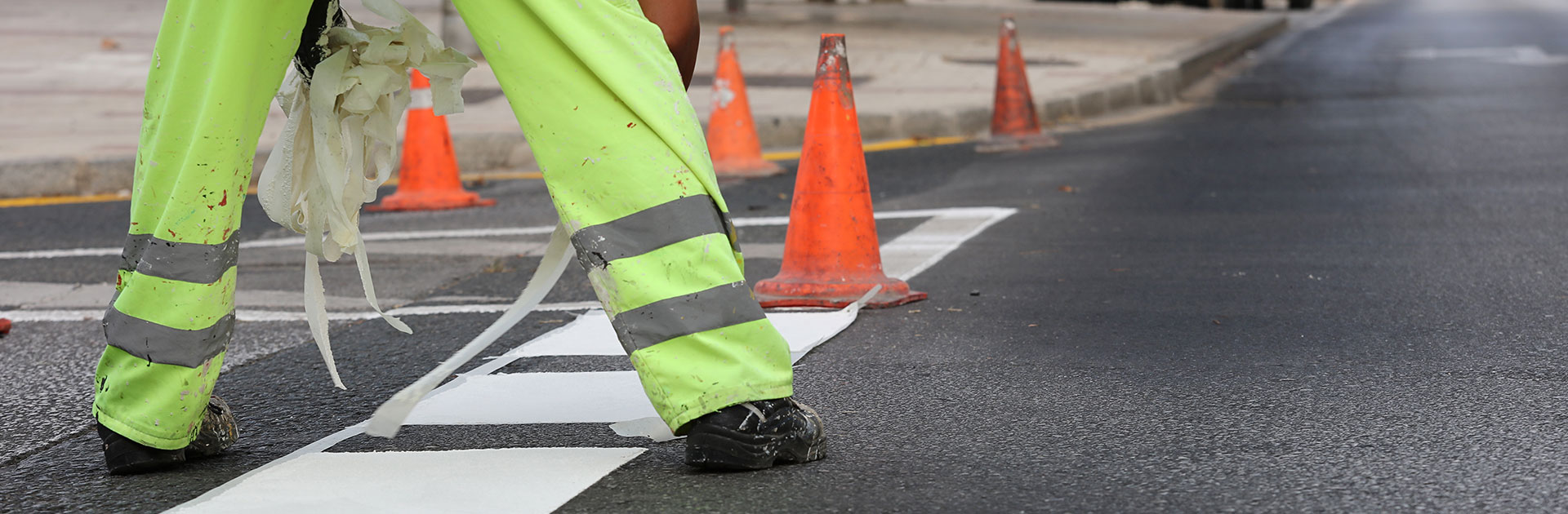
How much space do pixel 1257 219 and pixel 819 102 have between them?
7.57ft

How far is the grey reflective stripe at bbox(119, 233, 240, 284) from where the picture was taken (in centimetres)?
278

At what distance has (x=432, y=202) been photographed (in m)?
7.75

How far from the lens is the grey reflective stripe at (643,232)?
104 inches

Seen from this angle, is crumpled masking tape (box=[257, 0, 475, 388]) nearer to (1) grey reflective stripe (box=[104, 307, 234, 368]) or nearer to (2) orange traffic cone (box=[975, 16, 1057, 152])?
(1) grey reflective stripe (box=[104, 307, 234, 368])

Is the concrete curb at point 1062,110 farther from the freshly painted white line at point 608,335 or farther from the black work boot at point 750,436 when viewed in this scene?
the black work boot at point 750,436

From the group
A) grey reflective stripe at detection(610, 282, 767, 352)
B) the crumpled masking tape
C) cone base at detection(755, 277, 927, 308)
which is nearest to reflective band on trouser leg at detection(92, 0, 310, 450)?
the crumpled masking tape

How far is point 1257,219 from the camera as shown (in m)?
6.46

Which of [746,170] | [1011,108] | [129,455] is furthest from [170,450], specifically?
[1011,108]

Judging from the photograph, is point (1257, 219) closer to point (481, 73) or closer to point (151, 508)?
point (151, 508)

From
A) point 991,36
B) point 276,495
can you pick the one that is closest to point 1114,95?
point 991,36

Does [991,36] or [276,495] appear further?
[991,36]

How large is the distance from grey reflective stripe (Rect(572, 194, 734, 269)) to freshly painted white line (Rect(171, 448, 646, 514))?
1.24 ft

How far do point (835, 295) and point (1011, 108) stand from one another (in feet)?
18.6

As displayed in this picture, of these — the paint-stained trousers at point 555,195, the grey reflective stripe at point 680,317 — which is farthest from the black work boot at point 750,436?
the grey reflective stripe at point 680,317
